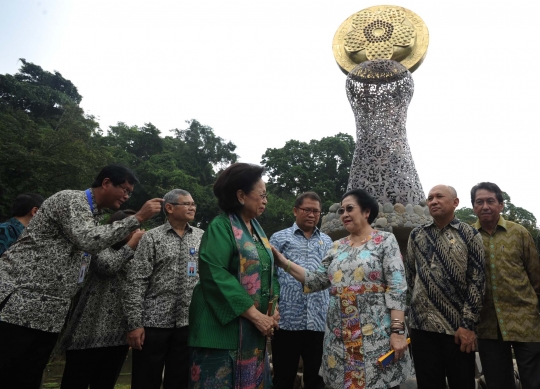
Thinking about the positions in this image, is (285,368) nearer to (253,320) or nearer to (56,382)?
(253,320)

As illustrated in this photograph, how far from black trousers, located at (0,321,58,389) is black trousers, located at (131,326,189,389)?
611 millimetres

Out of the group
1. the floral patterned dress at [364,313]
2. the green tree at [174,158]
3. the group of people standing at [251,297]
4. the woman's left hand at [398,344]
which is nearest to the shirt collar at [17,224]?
the group of people standing at [251,297]

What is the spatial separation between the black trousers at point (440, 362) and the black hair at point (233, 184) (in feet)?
4.96

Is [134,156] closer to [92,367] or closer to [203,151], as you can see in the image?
[203,151]

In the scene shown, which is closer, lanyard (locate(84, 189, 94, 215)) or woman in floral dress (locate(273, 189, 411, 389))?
woman in floral dress (locate(273, 189, 411, 389))

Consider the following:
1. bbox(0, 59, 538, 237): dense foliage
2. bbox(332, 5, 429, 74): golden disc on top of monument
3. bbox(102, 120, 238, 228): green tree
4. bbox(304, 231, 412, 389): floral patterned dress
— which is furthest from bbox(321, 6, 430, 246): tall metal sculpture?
bbox(102, 120, 238, 228): green tree

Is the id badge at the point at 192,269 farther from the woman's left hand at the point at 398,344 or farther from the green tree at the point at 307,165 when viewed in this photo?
the green tree at the point at 307,165

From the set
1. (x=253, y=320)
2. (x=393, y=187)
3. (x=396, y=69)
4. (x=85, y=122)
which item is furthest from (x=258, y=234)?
(x=85, y=122)

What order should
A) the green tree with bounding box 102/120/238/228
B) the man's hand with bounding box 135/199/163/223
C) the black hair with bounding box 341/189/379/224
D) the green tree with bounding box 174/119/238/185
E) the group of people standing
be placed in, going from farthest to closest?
the green tree with bounding box 174/119/238/185 < the green tree with bounding box 102/120/238/228 < the black hair with bounding box 341/189/379/224 < the man's hand with bounding box 135/199/163/223 < the group of people standing

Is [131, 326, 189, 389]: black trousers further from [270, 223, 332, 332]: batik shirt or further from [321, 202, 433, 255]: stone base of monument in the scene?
[321, 202, 433, 255]: stone base of monument

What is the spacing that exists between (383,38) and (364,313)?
8341 millimetres

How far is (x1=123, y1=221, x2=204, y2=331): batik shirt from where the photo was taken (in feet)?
9.32

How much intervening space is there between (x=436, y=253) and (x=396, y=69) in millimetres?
6786

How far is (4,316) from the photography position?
85.2 inches
